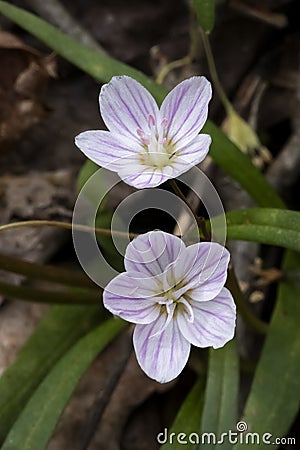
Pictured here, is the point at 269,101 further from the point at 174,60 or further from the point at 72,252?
the point at 72,252

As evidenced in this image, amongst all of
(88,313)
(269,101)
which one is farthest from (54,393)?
(269,101)

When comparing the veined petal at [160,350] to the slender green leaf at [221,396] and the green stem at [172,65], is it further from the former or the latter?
the green stem at [172,65]

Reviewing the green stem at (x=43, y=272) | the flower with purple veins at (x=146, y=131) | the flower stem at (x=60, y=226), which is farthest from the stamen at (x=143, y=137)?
the green stem at (x=43, y=272)

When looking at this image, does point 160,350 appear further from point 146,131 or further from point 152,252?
point 146,131

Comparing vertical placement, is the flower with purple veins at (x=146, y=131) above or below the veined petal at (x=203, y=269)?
above

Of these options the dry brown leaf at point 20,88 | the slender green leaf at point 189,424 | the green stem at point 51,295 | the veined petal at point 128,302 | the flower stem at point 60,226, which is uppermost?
the veined petal at point 128,302

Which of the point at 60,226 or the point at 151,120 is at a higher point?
the point at 151,120

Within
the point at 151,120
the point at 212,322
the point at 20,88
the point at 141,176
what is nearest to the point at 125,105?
the point at 151,120
